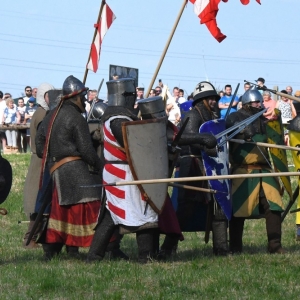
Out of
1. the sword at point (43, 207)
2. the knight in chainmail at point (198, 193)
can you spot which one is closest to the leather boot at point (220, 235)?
the knight in chainmail at point (198, 193)

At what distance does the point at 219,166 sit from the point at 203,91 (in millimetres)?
761

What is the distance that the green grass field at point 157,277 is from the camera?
7625mm

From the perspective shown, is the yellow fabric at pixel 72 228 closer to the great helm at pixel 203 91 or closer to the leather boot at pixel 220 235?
the leather boot at pixel 220 235

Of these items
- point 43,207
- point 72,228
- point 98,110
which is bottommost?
point 72,228

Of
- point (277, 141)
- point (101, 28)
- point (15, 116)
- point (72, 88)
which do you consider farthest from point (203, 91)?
point (15, 116)

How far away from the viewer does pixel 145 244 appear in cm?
920

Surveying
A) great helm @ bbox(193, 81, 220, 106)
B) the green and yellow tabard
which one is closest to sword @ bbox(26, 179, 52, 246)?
great helm @ bbox(193, 81, 220, 106)

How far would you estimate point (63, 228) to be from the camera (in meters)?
9.50

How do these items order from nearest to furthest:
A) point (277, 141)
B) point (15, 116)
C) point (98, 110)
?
point (277, 141), point (98, 110), point (15, 116)

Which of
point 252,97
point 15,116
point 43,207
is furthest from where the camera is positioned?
Result: point 15,116

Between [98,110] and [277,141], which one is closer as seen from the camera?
[277,141]

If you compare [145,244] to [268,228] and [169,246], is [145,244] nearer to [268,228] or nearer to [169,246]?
[169,246]

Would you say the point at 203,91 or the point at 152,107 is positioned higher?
the point at 203,91

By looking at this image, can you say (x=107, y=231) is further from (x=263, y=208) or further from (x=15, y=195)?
(x=15, y=195)
